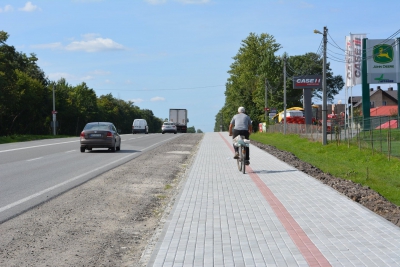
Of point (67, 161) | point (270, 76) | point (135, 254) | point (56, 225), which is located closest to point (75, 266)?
point (135, 254)

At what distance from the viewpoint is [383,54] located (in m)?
48.0

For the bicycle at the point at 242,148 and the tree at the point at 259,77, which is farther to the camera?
the tree at the point at 259,77

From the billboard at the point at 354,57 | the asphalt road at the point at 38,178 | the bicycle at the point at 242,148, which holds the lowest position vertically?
the asphalt road at the point at 38,178

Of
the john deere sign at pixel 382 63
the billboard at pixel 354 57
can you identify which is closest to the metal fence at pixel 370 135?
the john deere sign at pixel 382 63

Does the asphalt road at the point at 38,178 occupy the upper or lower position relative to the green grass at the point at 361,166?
upper

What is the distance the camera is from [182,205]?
10.5 m

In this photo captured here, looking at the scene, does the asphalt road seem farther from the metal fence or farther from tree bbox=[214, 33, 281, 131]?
tree bbox=[214, 33, 281, 131]

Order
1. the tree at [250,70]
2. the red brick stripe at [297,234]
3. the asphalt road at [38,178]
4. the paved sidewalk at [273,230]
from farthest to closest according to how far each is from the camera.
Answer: the tree at [250,70], the asphalt road at [38,178], the paved sidewalk at [273,230], the red brick stripe at [297,234]

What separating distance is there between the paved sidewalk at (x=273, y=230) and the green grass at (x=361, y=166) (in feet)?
8.94

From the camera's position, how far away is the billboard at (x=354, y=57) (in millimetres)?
49281

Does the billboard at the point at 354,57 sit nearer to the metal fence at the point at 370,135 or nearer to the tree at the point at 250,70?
the metal fence at the point at 370,135

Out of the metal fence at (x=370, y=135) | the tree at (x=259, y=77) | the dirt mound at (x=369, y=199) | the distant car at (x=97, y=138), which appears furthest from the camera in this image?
the tree at (x=259, y=77)

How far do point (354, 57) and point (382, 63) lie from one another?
2441 millimetres

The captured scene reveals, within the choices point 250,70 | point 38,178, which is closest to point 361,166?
point 38,178
